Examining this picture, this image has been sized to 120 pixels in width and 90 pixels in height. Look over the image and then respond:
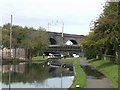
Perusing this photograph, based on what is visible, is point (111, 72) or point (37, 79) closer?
point (111, 72)

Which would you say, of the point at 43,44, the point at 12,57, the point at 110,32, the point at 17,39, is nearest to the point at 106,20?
the point at 110,32

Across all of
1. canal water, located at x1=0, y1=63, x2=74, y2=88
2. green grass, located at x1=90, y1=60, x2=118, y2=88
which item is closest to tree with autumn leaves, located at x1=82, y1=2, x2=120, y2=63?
green grass, located at x1=90, y1=60, x2=118, y2=88

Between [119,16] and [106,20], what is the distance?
6.02 feet

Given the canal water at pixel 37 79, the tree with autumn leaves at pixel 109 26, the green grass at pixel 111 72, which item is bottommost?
the canal water at pixel 37 79

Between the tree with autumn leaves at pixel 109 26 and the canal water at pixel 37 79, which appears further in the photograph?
the tree with autumn leaves at pixel 109 26

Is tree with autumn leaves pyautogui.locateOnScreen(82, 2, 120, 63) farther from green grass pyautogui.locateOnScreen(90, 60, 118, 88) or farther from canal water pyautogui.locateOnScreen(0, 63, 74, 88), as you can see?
canal water pyautogui.locateOnScreen(0, 63, 74, 88)

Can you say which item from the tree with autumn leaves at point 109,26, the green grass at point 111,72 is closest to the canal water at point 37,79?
the green grass at point 111,72

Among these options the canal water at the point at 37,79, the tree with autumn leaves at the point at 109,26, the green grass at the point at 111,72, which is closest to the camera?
the green grass at the point at 111,72

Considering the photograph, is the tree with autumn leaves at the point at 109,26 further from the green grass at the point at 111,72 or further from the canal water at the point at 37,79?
the canal water at the point at 37,79

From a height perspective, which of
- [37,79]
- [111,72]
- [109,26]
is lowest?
[37,79]

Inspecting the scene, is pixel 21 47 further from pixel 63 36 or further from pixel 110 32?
pixel 110 32

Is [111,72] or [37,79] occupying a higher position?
[111,72]

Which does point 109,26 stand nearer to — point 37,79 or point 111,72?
point 111,72

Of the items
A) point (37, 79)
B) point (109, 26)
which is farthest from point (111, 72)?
point (37, 79)
